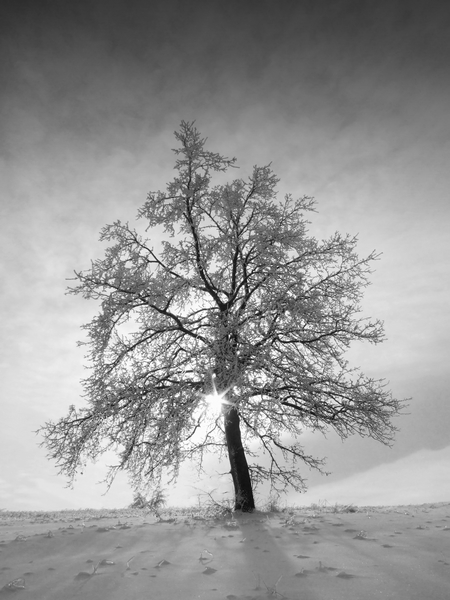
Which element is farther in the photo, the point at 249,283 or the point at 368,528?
the point at 249,283

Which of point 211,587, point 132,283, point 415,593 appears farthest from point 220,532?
point 132,283

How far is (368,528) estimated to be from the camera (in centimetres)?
606

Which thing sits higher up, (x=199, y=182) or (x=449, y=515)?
(x=199, y=182)

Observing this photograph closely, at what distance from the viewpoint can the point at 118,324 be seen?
35.1 ft

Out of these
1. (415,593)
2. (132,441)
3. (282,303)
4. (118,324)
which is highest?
(118,324)

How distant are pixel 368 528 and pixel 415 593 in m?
2.90

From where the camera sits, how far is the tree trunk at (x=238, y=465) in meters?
9.17

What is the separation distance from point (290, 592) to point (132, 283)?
773 centimetres

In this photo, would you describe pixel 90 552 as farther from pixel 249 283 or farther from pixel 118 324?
pixel 249 283

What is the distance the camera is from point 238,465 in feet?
32.1

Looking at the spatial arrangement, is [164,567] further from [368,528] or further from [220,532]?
[368,528]

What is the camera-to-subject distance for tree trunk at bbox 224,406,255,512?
9172mm

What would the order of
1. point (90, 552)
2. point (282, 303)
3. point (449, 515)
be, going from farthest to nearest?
point (282, 303)
point (449, 515)
point (90, 552)

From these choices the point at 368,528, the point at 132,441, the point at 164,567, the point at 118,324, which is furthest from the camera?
the point at 118,324
